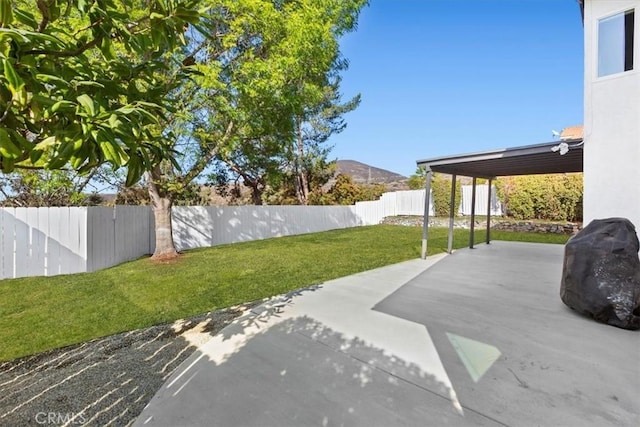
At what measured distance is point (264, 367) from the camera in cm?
293

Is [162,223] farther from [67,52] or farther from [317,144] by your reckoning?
[317,144]

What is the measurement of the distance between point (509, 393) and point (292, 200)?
18890 millimetres

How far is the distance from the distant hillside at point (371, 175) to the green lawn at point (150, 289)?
16.9m

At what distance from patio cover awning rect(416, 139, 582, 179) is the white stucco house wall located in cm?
51

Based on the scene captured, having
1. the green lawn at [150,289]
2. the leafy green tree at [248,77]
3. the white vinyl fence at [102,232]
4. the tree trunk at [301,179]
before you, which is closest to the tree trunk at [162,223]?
the leafy green tree at [248,77]

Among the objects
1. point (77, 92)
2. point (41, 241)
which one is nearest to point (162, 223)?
point (41, 241)

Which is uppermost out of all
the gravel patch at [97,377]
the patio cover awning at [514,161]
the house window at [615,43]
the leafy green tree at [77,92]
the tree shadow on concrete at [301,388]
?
the house window at [615,43]

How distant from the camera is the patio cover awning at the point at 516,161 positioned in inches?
243

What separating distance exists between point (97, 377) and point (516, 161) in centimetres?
868

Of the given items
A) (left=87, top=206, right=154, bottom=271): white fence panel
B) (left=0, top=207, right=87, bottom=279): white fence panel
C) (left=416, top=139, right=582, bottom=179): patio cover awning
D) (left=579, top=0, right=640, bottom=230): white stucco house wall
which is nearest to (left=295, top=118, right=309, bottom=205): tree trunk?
(left=87, top=206, right=154, bottom=271): white fence panel

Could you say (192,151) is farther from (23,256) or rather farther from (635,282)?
(635,282)

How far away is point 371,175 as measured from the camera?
31078 mm

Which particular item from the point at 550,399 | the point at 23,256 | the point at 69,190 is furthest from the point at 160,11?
the point at 69,190

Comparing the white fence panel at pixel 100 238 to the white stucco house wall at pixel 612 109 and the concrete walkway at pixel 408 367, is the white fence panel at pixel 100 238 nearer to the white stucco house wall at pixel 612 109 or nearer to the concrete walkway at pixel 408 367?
the concrete walkway at pixel 408 367
